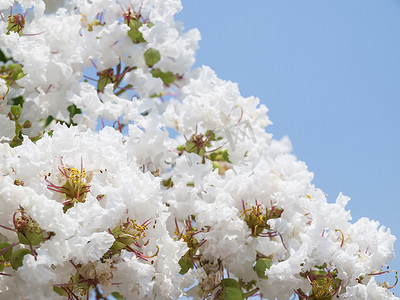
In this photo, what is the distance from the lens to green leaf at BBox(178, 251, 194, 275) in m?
1.40

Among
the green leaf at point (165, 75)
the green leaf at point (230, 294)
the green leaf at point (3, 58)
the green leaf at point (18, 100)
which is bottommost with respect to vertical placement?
the green leaf at point (230, 294)

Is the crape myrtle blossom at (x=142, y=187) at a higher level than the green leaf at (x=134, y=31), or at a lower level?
lower

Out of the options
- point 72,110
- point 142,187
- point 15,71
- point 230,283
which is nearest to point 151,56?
point 72,110

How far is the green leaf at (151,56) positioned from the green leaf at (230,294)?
721 millimetres

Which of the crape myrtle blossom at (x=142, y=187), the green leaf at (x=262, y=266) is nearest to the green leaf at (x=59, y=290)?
the crape myrtle blossom at (x=142, y=187)

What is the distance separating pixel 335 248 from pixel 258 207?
0.21 meters

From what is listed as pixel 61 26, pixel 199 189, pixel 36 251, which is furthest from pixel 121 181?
pixel 61 26

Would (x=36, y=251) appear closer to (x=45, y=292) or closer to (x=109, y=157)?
(x=45, y=292)

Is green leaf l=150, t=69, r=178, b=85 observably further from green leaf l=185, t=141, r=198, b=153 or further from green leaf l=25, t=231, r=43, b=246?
green leaf l=25, t=231, r=43, b=246

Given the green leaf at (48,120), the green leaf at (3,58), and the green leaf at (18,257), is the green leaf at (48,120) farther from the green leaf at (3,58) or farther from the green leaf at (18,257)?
the green leaf at (18,257)

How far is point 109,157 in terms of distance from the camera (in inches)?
50.0

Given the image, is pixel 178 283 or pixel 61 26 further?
pixel 61 26

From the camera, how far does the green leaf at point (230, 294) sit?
138 cm

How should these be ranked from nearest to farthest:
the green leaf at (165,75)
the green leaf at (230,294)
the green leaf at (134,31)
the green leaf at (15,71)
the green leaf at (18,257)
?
the green leaf at (18,257)
the green leaf at (230,294)
the green leaf at (15,71)
the green leaf at (134,31)
the green leaf at (165,75)
